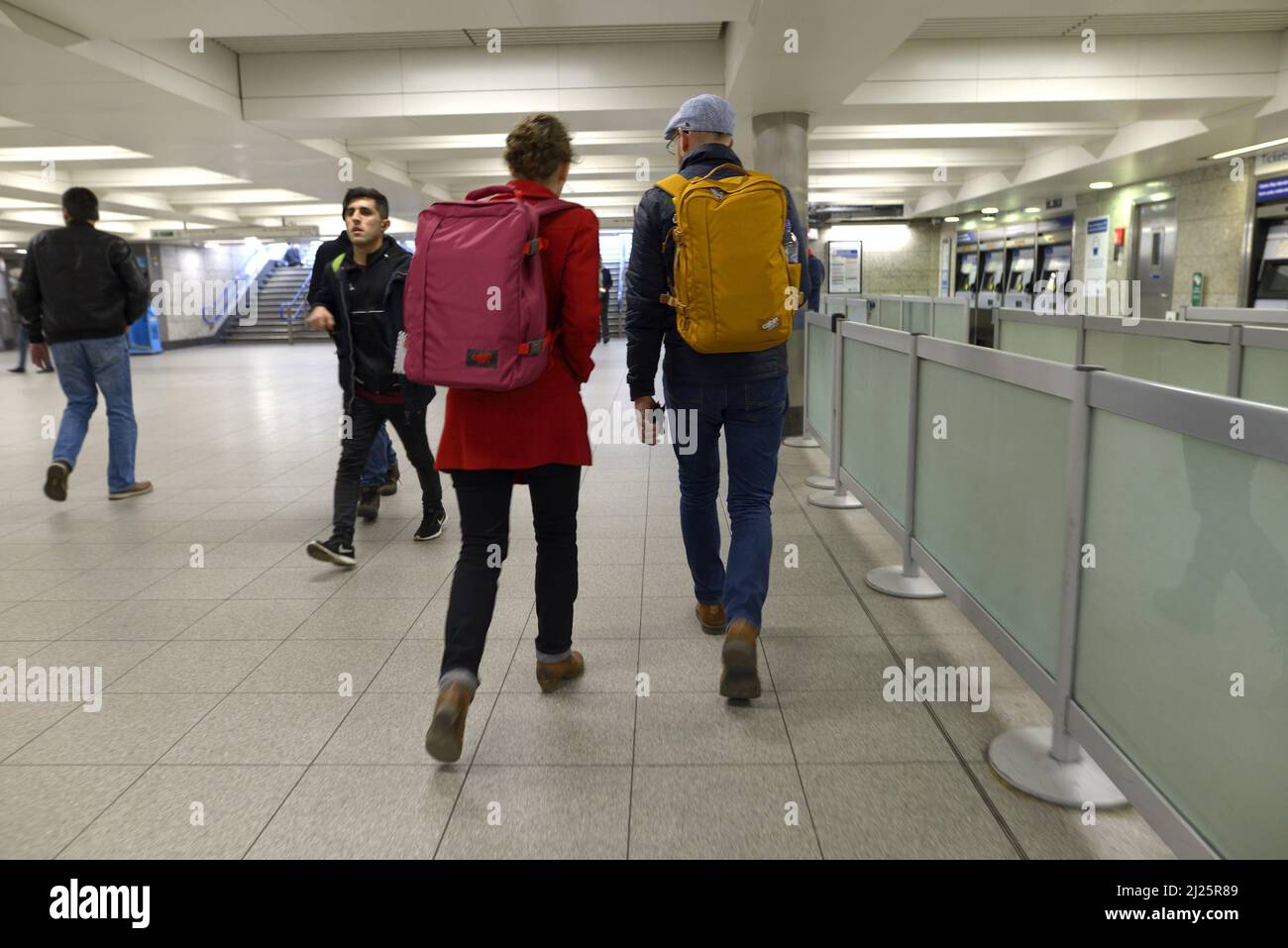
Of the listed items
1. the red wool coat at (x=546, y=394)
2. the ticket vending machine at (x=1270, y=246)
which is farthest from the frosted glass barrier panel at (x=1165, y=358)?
the ticket vending machine at (x=1270, y=246)

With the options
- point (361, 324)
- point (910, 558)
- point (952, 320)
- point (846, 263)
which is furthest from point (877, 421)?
point (846, 263)

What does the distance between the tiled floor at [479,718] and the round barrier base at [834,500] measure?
0.82ft

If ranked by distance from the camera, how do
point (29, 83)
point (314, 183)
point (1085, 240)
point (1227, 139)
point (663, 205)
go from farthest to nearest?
point (1085, 240)
point (314, 183)
point (1227, 139)
point (29, 83)
point (663, 205)

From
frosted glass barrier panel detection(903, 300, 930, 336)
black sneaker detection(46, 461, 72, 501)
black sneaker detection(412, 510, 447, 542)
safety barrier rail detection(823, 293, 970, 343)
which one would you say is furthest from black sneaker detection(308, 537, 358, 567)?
frosted glass barrier panel detection(903, 300, 930, 336)

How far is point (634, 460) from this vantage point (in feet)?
23.1

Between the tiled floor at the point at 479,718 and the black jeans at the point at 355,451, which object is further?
the black jeans at the point at 355,451

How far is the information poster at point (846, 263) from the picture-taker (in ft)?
73.8

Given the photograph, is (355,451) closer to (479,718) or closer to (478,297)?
(479,718)

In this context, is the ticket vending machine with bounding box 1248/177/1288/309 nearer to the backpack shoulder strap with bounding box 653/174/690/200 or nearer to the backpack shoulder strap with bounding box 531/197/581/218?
the backpack shoulder strap with bounding box 653/174/690/200

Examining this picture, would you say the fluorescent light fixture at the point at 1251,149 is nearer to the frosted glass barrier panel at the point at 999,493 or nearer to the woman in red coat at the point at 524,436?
the frosted glass barrier panel at the point at 999,493

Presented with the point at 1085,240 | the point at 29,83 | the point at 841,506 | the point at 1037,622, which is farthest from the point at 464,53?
the point at 1085,240

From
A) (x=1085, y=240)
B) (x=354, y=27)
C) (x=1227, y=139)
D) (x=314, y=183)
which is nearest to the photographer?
(x=354, y=27)
